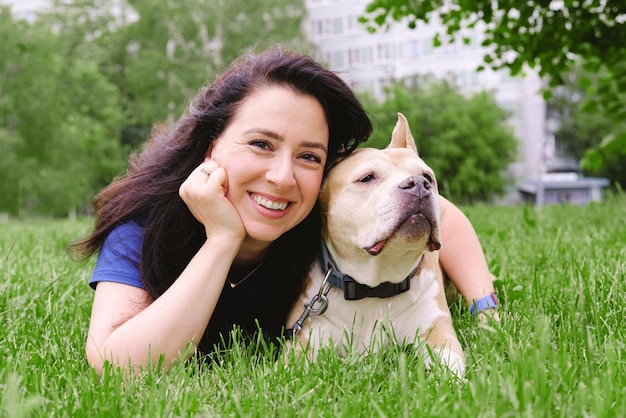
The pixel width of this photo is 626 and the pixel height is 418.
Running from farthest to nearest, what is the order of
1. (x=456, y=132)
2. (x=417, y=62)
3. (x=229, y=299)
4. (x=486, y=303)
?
1. (x=417, y=62)
2. (x=456, y=132)
3. (x=486, y=303)
4. (x=229, y=299)

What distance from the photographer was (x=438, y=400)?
5.05 ft

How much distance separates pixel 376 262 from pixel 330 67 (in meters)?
12.0

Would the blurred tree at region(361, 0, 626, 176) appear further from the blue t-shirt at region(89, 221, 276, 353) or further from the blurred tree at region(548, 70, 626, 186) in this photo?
the blurred tree at region(548, 70, 626, 186)

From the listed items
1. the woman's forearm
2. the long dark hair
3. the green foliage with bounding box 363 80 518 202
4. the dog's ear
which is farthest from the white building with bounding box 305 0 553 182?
the woman's forearm

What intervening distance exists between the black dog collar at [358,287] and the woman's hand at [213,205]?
1.32ft

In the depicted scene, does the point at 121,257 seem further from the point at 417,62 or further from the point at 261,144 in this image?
the point at 417,62

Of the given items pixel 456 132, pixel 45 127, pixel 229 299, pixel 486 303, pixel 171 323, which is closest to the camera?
pixel 171 323

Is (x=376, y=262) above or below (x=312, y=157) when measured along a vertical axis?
below

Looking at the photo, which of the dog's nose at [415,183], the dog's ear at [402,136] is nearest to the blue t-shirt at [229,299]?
the dog's nose at [415,183]

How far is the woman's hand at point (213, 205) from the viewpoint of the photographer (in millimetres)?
2318

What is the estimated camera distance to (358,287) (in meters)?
2.49

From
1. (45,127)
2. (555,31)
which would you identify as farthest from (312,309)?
(45,127)

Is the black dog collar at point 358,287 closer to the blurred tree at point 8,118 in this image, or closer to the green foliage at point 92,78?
the green foliage at point 92,78

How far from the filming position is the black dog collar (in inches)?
97.6
